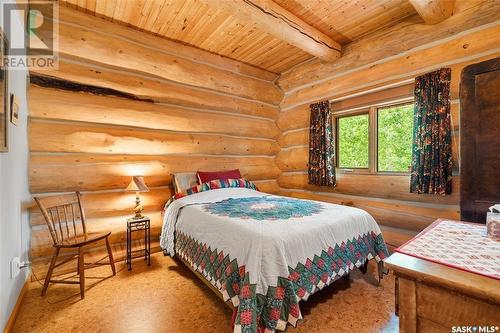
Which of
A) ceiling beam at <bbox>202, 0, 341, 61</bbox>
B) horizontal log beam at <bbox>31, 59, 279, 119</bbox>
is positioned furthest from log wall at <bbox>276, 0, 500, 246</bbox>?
horizontal log beam at <bbox>31, 59, 279, 119</bbox>

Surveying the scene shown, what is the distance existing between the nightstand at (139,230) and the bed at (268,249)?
302 mm

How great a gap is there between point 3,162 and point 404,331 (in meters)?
2.39

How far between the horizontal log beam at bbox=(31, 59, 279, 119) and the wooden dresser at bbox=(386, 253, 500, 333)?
3196mm

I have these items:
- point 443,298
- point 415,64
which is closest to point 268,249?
point 443,298

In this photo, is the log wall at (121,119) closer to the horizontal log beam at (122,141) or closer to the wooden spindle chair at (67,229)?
the horizontal log beam at (122,141)

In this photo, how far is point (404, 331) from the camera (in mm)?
846

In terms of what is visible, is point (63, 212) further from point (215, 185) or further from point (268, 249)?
point (268, 249)

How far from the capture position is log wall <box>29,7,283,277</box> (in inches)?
98.6

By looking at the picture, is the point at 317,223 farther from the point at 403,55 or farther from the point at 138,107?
the point at 138,107

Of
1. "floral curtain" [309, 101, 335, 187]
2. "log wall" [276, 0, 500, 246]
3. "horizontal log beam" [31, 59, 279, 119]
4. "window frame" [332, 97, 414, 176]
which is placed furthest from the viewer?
"floral curtain" [309, 101, 335, 187]

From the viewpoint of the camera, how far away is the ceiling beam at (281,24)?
7.59ft

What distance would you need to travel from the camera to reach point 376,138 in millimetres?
3236

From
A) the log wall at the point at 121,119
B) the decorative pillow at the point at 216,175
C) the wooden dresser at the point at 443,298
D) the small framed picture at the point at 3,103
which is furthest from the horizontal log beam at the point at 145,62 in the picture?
the wooden dresser at the point at 443,298

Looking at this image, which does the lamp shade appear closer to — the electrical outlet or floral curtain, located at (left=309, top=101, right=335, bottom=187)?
the electrical outlet
